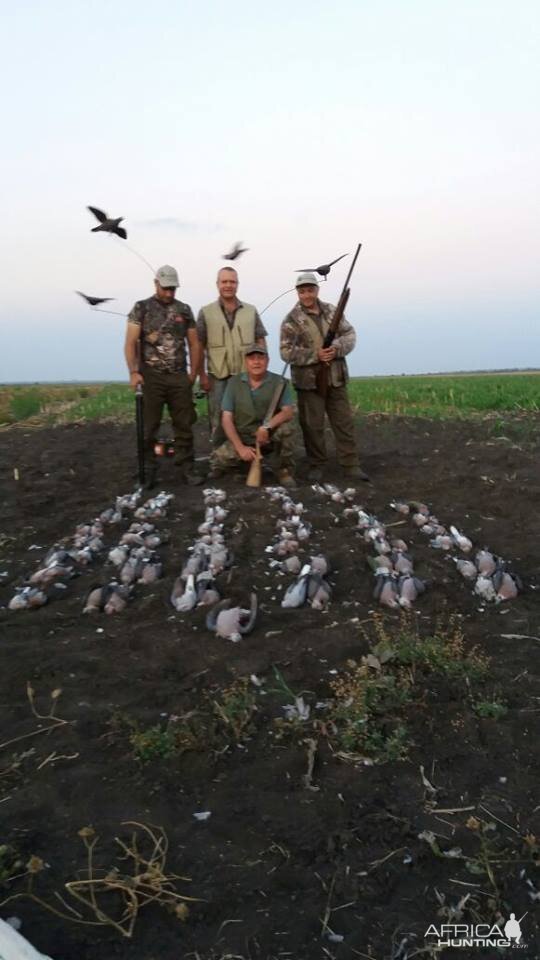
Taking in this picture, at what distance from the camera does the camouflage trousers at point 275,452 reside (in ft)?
28.0

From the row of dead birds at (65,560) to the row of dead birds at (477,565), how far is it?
303 centimetres

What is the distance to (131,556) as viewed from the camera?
6309mm

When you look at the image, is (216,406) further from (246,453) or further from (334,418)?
(334,418)

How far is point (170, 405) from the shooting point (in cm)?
922

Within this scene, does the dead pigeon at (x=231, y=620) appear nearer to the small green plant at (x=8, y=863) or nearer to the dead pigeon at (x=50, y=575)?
the dead pigeon at (x=50, y=575)

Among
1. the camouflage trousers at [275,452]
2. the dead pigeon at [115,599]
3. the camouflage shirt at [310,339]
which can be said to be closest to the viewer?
the dead pigeon at [115,599]

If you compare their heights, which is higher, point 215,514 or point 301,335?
point 301,335

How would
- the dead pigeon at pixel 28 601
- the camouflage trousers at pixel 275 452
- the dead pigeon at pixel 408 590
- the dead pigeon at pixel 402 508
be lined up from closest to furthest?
the dead pigeon at pixel 408 590 → the dead pigeon at pixel 28 601 → the dead pigeon at pixel 402 508 → the camouflage trousers at pixel 275 452

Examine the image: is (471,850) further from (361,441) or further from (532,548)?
(361,441)

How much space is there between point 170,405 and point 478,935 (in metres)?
7.36

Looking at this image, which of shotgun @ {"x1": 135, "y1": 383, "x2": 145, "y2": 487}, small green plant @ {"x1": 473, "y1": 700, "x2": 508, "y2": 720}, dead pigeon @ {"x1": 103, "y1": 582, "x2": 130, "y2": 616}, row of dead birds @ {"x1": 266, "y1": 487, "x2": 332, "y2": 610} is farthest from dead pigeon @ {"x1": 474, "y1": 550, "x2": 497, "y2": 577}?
shotgun @ {"x1": 135, "y1": 383, "x2": 145, "y2": 487}

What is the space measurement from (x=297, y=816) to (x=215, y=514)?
4189 millimetres

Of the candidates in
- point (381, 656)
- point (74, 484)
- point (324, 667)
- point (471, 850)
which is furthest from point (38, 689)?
point (74, 484)

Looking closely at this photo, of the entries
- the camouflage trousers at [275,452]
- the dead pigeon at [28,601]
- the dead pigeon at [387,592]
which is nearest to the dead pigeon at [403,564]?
the dead pigeon at [387,592]
